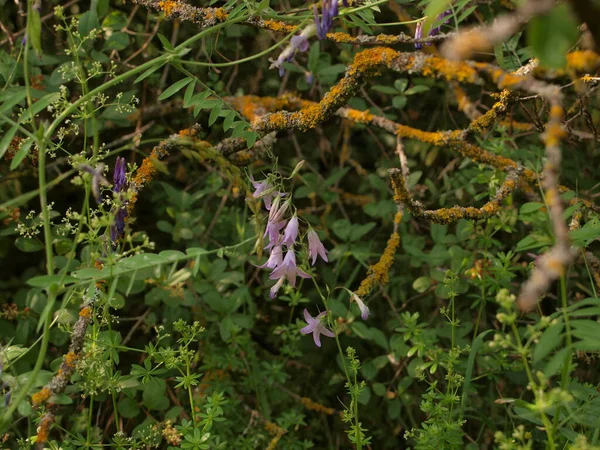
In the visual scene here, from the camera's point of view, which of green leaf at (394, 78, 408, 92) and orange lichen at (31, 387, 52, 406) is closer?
orange lichen at (31, 387, 52, 406)

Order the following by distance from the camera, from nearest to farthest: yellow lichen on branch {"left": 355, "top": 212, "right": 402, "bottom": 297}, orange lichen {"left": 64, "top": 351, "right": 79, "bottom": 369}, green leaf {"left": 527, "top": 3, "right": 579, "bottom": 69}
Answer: green leaf {"left": 527, "top": 3, "right": 579, "bottom": 69}
orange lichen {"left": 64, "top": 351, "right": 79, "bottom": 369}
yellow lichen on branch {"left": 355, "top": 212, "right": 402, "bottom": 297}

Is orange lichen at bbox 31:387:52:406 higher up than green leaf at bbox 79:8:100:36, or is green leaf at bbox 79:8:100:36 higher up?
green leaf at bbox 79:8:100:36

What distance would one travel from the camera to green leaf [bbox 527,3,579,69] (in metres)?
0.75

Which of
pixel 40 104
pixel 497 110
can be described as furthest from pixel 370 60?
pixel 40 104

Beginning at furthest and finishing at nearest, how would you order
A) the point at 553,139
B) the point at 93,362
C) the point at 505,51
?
1. the point at 505,51
2. the point at 93,362
3. the point at 553,139

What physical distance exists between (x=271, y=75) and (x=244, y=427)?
4.98ft

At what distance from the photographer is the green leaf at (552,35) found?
0.75m

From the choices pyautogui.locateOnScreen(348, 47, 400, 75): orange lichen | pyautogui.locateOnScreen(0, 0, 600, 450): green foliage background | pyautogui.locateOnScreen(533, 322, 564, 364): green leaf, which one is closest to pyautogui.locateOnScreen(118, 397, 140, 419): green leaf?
pyautogui.locateOnScreen(0, 0, 600, 450): green foliage background

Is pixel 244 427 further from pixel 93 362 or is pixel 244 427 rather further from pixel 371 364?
pixel 93 362

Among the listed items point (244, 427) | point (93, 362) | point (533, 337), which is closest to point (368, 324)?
point (244, 427)

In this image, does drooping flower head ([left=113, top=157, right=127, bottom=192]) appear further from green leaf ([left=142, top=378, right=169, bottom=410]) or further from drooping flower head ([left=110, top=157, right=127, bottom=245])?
green leaf ([left=142, top=378, right=169, bottom=410])

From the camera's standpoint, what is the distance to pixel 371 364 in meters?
2.27

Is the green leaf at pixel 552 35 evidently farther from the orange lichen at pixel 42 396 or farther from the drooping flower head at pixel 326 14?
the orange lichen at pixel 42 396

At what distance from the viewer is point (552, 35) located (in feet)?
2.44
